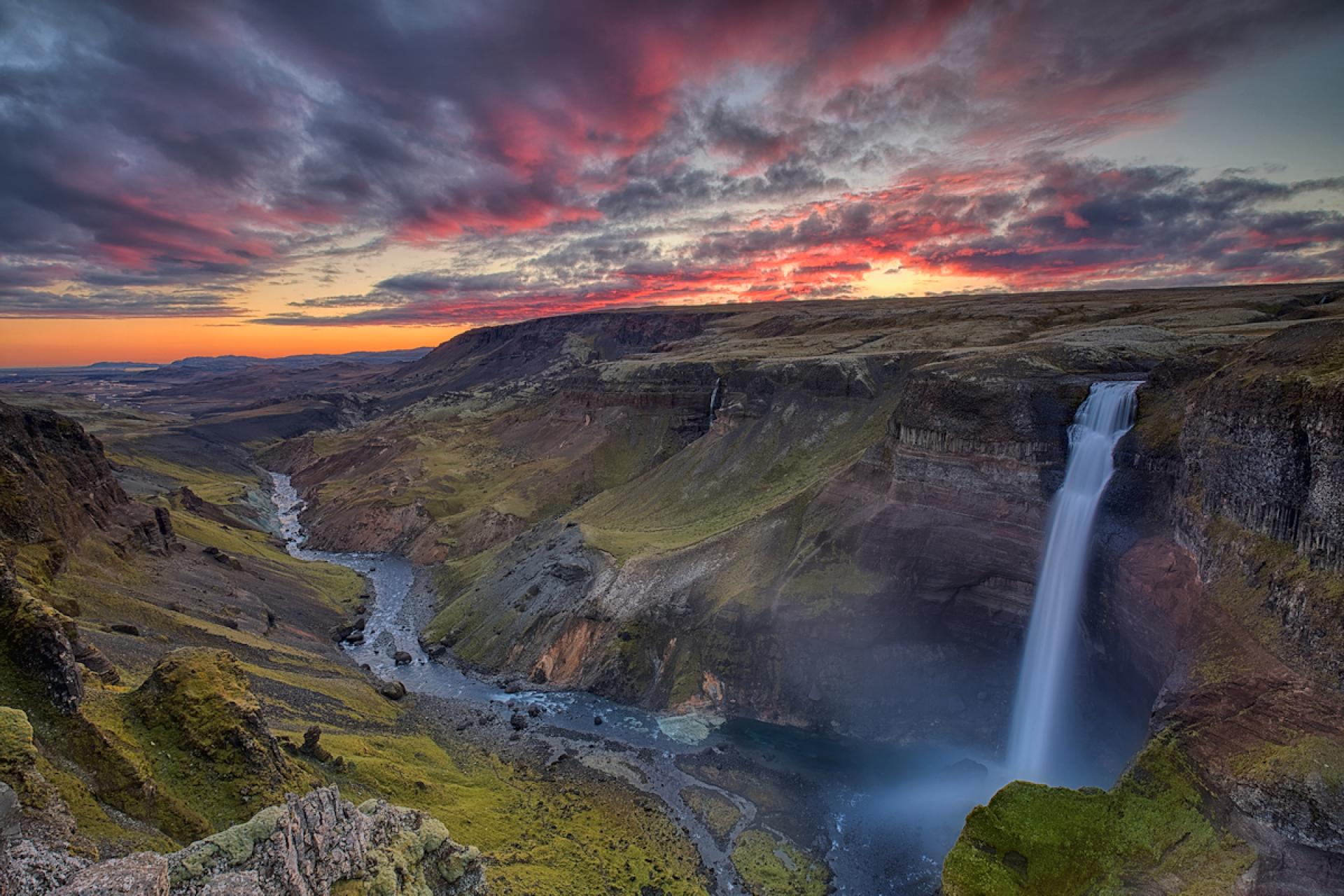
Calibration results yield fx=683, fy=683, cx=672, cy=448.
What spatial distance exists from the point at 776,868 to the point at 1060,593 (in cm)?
2983

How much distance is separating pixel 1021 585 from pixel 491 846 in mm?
44895

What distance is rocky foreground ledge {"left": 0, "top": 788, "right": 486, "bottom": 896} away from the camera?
17250 mm

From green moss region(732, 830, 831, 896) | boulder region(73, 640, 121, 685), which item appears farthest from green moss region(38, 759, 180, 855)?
green moss region(732, 830, 831, 896)

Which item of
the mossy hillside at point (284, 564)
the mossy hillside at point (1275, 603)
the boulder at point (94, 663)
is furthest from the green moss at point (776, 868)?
the mossy hillside at point (284, 564)

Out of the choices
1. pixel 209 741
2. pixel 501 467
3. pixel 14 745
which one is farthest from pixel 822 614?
pixel 501 467

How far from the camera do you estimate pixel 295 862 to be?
73.9ft

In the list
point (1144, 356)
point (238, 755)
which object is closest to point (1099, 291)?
point (1144, 356)

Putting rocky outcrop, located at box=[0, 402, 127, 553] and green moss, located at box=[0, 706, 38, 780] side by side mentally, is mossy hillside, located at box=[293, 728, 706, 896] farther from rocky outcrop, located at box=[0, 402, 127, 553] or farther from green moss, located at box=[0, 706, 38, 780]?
rocky outcrop, located at box=[0, 402, 127, 553]

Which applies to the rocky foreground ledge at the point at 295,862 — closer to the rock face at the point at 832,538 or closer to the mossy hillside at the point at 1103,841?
the mossy hillside at the point at 1103,841

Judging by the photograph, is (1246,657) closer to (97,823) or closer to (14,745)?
(97,823)

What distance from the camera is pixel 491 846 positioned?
4316 centimetres

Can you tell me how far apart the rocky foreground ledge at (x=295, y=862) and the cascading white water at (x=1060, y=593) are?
139ft

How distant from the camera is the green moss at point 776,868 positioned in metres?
42.4

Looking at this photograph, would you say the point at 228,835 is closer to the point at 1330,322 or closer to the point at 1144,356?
the point at 1330,322
